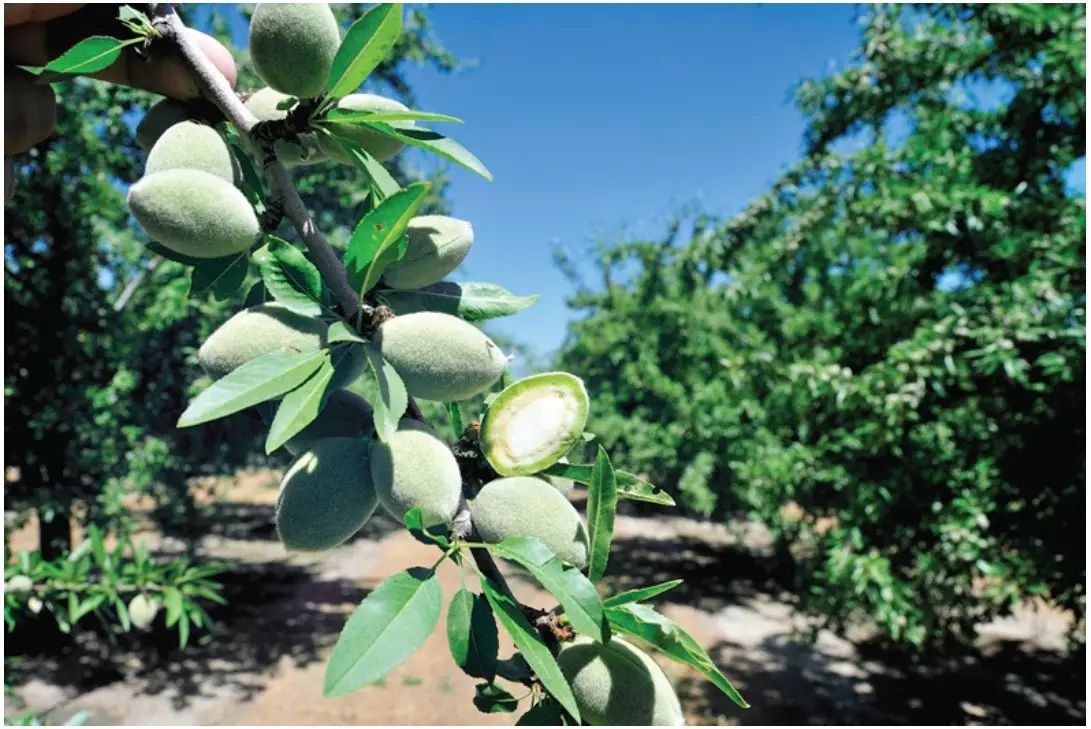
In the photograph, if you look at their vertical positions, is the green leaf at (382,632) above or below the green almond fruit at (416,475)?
below

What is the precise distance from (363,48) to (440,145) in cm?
10

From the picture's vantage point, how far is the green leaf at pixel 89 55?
0.61m

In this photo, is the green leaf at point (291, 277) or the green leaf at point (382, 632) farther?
the green leaf at point (291, 277)

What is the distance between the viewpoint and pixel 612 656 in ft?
1.90

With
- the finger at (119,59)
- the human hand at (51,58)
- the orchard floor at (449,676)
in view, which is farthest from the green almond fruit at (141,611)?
the orchard floor at (449,676)

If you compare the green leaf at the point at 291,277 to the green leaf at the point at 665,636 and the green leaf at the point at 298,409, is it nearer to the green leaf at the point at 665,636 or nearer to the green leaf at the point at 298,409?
the green leaf at the point at 298,409

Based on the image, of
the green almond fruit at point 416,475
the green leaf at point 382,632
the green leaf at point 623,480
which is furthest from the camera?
the green leaf at point 623,480

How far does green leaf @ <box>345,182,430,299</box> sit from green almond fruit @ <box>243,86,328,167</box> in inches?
5.3

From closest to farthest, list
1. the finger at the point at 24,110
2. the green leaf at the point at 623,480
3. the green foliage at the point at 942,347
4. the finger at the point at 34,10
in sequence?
the green leaf at the point at 623,480 → the finger at the point at 34,10 → the finger at the point at 24,110 → the green foliage at the point at 942,347

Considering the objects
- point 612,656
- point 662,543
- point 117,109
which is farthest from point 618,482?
point 662,543

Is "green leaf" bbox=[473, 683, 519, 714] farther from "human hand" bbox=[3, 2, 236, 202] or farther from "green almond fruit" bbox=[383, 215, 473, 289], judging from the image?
"human hand" bbox=[3, 2, 236, 202]

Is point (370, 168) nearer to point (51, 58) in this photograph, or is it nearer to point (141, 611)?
point (51, 58)

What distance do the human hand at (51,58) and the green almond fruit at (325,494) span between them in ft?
1.30

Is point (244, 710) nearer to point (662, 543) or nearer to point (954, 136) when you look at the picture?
point (954, 136)
